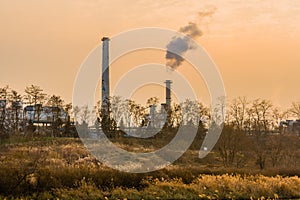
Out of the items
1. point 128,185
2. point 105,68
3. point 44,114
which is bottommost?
point 128,185

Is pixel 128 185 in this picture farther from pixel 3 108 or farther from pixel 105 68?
pixel 105 68

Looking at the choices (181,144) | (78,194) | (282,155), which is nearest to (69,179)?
(78,194)

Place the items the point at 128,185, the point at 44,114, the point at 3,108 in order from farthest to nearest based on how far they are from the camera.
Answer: the point at 44,114, the point at 3,108, the point at 128,185

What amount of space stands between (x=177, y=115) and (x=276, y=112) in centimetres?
670

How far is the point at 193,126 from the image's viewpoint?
32.3 meters

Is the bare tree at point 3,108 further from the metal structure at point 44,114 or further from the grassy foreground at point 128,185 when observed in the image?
the grassy foreground at point 128,185

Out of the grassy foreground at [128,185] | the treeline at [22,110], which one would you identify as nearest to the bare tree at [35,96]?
the treeline at [22,110]

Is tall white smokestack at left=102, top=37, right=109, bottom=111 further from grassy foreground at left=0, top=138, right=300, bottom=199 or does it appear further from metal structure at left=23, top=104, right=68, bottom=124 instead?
grassy foreground at left=0, top=138, right=300, bottom=199

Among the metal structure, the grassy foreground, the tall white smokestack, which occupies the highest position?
the tall white smokestack

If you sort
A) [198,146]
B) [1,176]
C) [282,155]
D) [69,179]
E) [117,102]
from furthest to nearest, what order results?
[117,102] → [198,146] → [282,155] → [69,179] → [1,176]

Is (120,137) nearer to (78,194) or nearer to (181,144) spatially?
(181,144)

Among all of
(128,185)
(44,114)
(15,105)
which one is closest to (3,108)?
(15,105)

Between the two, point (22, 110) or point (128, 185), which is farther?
point (22, 110)

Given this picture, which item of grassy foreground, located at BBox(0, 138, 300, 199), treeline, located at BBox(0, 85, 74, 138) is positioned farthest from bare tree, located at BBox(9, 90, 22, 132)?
grassy foreground, located at BBox(0, 138, 300, 199)
